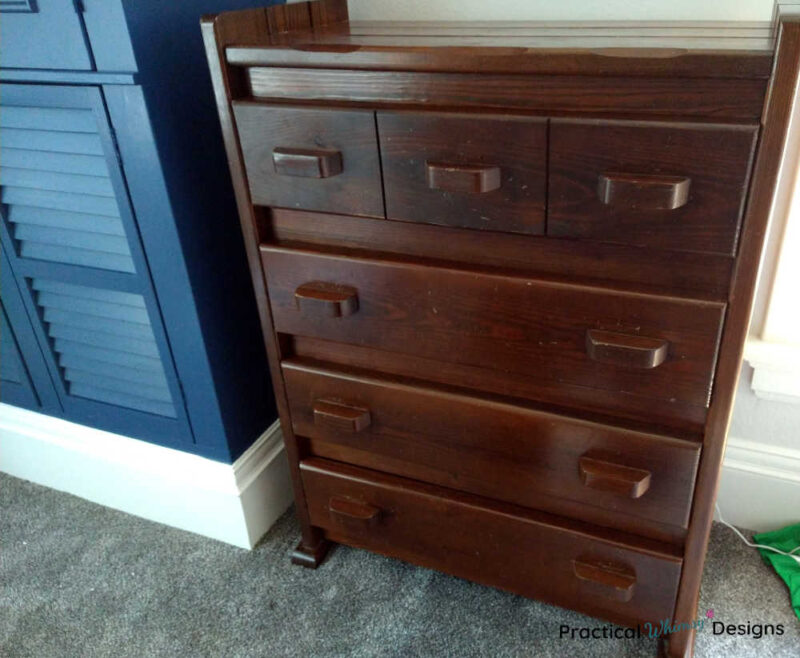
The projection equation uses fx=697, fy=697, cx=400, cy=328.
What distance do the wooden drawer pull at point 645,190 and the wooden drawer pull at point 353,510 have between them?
2.34 ft

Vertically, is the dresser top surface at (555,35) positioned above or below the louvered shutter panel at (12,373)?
above

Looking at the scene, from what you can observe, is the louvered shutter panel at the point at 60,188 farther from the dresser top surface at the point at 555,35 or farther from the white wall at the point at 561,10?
the white wall at the point at 561,10

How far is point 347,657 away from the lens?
122 centimetres

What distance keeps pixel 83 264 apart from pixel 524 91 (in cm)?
91

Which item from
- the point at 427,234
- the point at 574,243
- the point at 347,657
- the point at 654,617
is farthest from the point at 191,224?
the point at 654,617

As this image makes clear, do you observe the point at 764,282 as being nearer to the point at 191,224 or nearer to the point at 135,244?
the point at 191,224

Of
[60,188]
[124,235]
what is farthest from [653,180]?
[60,188]

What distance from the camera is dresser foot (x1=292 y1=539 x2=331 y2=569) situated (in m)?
1.40

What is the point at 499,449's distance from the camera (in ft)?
3.57

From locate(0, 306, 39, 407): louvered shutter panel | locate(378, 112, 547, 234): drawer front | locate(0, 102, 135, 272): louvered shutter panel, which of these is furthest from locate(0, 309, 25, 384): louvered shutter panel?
locate(378, 112, 547, 234): drawer front

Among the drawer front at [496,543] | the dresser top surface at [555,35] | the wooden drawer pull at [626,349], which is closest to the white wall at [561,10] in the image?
the dresser top surface at [555,35]

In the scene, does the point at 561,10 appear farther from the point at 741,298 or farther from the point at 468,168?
the point at 741,298

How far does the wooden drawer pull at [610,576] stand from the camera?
1077 millimetres

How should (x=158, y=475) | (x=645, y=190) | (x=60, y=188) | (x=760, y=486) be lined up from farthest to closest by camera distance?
(x=158, y=475) → (x=760, y=486) → (x=60, y=188) → (x=645, y=190)
